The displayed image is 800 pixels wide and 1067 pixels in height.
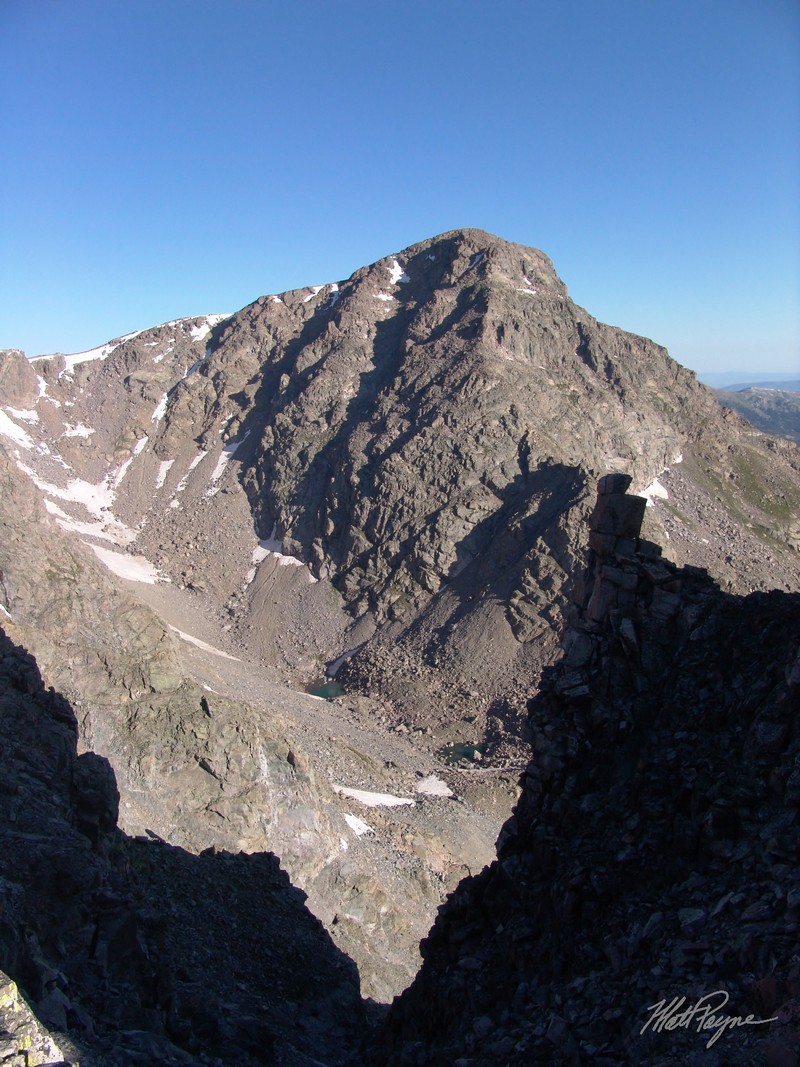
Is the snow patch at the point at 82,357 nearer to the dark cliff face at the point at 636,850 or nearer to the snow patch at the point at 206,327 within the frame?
the snow patch at the point at 206,327

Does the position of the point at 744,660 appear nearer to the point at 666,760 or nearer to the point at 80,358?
the point at 666,760

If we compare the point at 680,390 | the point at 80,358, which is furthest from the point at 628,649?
the point at 80,358

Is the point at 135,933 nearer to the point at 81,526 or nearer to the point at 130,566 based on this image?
the point at 130,566

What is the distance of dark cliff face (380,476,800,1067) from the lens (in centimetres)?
894

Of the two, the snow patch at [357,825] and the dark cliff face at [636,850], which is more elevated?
the dark cliff face at [636,850]

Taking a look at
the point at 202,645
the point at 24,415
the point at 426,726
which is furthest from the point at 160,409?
the point at 426,726

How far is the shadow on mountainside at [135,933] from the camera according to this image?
1117 cm

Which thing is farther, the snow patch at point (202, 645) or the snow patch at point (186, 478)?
the snow patch at point (186, 478)

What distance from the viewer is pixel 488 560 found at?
75125 mm

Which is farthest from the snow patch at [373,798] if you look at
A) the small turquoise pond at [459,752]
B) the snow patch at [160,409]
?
the snow patch at [160,409]

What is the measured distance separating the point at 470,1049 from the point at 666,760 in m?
5.83

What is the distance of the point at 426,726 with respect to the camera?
6172cm
